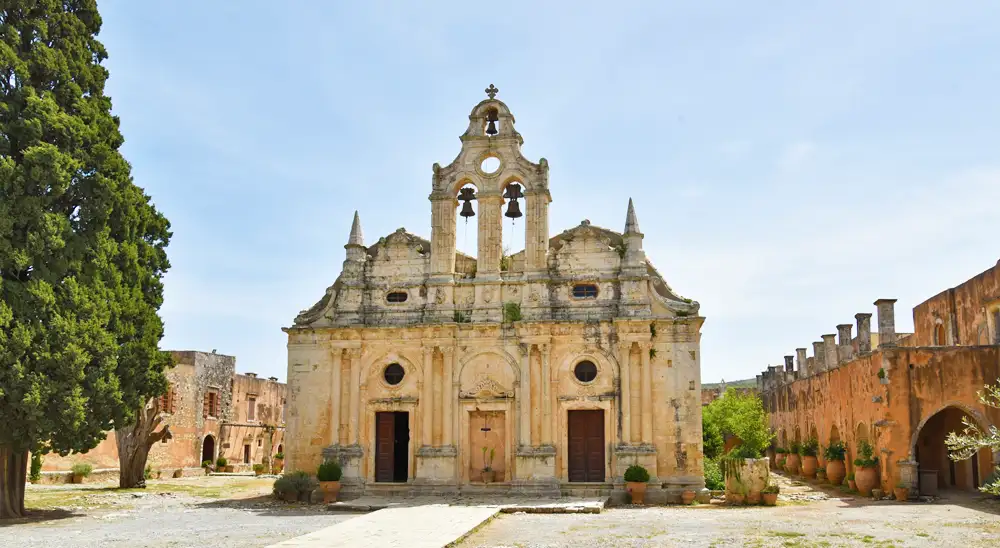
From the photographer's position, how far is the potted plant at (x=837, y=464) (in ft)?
95.9

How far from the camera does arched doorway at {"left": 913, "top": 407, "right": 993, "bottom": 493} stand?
25.5 meters

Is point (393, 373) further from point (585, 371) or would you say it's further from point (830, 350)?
point (830, 350)

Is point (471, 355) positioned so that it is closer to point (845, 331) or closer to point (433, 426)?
point (433, 426)

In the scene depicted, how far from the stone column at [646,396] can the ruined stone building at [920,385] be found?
20.3ft

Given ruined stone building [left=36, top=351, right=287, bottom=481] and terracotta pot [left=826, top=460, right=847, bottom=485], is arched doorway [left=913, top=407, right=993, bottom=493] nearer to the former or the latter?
terracotta pot [left=826, top=460, right=847, bottom=485]

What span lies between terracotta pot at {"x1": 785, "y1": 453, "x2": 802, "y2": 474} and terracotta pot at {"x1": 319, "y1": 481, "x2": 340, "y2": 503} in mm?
20403

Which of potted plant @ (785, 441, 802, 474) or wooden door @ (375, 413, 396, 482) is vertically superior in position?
wooden door @ (375, 413, 396, 482)

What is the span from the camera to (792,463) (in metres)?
36.8

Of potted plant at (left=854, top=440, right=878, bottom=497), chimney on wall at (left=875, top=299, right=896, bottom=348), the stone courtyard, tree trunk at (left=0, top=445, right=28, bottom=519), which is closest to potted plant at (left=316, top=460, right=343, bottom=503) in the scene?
the stone courtyard

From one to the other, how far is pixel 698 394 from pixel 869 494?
19.4ft

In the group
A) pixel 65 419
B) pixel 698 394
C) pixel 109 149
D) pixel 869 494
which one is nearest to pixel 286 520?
pixel 65 419

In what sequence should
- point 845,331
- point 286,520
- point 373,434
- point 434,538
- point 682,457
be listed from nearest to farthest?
point 434,538 → point 286,520 → point 682,457 → point 373,434 → point 845,331

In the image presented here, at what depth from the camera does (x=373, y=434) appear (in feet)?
85.3

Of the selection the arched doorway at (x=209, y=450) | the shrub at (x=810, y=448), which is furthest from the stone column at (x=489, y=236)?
the arched doorway at (x=209, y=450)
